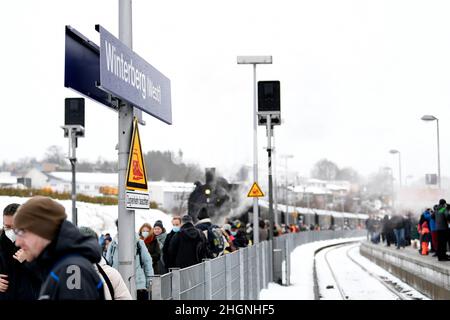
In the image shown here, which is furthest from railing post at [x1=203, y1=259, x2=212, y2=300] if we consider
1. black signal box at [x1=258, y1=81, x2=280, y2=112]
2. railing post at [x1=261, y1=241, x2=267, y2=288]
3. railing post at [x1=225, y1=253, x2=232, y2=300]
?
black signal box at [x1=258, y1=81, x2=280, y2=112]

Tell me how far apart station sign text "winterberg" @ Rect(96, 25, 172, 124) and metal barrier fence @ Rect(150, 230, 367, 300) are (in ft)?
5.29

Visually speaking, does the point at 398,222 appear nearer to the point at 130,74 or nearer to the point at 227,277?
the point at 227,277

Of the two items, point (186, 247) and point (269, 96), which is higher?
point (269, 96)

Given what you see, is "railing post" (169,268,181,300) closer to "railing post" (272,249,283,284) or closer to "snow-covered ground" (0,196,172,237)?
"railing post" (272,249,283,284)

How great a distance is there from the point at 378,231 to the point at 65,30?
1833 inches

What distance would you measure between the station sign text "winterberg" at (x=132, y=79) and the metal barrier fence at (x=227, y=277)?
1612mm

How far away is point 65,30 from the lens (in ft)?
20.5

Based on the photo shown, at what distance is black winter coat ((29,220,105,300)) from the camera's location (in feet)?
11.1

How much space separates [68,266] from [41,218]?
9.9 inches

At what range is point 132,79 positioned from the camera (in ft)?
23.4

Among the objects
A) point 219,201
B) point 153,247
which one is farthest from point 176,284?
point 219,201

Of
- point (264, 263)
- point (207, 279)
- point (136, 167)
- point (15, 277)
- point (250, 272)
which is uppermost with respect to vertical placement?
point (136, 167)

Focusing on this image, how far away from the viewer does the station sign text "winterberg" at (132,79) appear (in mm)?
6438
